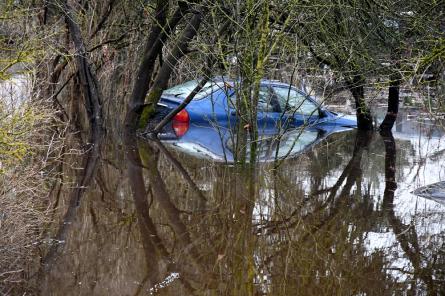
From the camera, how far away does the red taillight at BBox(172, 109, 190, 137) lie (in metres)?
15.8

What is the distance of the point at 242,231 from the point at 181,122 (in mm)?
8739

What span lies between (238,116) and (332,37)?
262 cm

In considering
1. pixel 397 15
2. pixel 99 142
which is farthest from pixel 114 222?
pixel 99 142

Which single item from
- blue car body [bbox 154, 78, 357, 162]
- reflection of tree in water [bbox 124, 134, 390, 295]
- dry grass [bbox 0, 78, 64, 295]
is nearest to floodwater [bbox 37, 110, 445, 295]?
reflection of tree in water [bbox 124, 134, 390, 295]

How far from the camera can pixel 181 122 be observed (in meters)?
16.0

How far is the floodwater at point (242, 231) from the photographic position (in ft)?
19.3

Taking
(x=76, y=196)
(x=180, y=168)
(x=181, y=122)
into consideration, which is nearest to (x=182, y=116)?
(x=181, y=122)

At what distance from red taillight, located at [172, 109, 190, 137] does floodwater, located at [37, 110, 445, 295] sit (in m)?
3.68

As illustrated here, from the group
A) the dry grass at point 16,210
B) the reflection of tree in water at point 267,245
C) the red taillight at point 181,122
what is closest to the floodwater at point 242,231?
the reflection of tree in water at point 267,245

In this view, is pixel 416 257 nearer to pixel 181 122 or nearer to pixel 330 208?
pixel 330 208

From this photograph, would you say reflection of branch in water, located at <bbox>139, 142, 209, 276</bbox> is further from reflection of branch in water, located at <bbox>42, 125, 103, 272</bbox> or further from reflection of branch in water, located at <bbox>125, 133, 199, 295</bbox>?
reflection of branch in water, located at <bbox>42, 125, 103, 272</bbox>

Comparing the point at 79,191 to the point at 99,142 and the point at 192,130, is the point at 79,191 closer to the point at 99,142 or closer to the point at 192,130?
the point at 99,142

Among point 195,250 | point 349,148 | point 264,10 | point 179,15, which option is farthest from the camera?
point 349,148

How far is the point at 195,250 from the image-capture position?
6.72m
